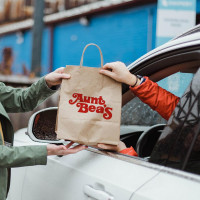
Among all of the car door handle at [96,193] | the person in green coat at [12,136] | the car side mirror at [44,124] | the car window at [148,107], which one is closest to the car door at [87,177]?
the car door handle at [96,193]

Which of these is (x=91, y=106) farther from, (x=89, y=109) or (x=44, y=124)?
(x=44, y=124)

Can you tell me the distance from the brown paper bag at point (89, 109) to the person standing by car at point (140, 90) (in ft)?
0.17

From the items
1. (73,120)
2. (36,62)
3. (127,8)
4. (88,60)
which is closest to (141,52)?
(127,8)

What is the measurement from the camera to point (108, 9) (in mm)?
10773

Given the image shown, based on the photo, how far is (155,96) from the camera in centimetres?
200

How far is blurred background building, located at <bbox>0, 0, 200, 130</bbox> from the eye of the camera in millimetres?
9820

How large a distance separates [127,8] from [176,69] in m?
8.80

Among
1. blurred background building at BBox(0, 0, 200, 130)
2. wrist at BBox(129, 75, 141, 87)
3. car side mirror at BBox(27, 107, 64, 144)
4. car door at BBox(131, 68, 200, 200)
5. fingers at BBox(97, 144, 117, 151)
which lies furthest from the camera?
blurred background building at BBox(0, 0, 200, 130)

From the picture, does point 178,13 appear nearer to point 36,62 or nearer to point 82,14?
point 36,62

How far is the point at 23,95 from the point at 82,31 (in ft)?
33.1

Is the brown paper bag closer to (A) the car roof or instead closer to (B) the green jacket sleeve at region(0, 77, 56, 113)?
(A) the car roof

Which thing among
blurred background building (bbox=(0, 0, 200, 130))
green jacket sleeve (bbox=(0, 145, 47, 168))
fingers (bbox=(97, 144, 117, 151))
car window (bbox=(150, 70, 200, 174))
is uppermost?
blurred background building (bbox=(0, 0, 200, 130))

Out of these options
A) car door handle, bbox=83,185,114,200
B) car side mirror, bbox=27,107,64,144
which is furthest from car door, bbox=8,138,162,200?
car side mirror, bbox=27,107,64,144

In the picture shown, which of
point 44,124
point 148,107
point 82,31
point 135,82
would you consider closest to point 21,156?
point 44,124
